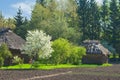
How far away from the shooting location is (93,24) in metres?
99.9

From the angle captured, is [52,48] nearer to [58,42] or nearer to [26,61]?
[58,42]

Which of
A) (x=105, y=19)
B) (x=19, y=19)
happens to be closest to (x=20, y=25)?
(x=19, y=19)

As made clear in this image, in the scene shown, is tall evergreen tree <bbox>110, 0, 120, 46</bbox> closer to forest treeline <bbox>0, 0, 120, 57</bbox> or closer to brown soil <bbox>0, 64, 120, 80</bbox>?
forest treeline <bbox>0, 0, 120, 57</bbox>

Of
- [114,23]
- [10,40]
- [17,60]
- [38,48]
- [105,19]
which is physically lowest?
[17,60]

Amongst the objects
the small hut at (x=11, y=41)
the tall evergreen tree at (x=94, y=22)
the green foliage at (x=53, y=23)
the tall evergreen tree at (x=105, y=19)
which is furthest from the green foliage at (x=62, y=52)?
the tall evergreen tree at (x=105, y=19)

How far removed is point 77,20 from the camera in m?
99.0

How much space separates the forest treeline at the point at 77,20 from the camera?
84250 mm

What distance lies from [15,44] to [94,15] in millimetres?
44000

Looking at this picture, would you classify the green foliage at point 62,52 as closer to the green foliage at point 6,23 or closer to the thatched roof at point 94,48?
the thatched roof at point 94,48

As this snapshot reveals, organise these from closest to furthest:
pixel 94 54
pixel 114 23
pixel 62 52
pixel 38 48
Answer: pixel 38 48, pixel 62 52, pixel 94 54, pixel 114 23

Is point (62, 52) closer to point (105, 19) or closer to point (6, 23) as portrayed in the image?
point (6, 23)

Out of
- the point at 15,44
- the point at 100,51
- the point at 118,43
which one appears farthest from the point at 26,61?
the point at 118,43

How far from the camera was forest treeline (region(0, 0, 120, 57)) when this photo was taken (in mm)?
84250

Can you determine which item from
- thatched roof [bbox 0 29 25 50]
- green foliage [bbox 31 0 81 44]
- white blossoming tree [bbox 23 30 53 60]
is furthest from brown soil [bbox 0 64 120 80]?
green foliage [bbox 31 0 81 44]
